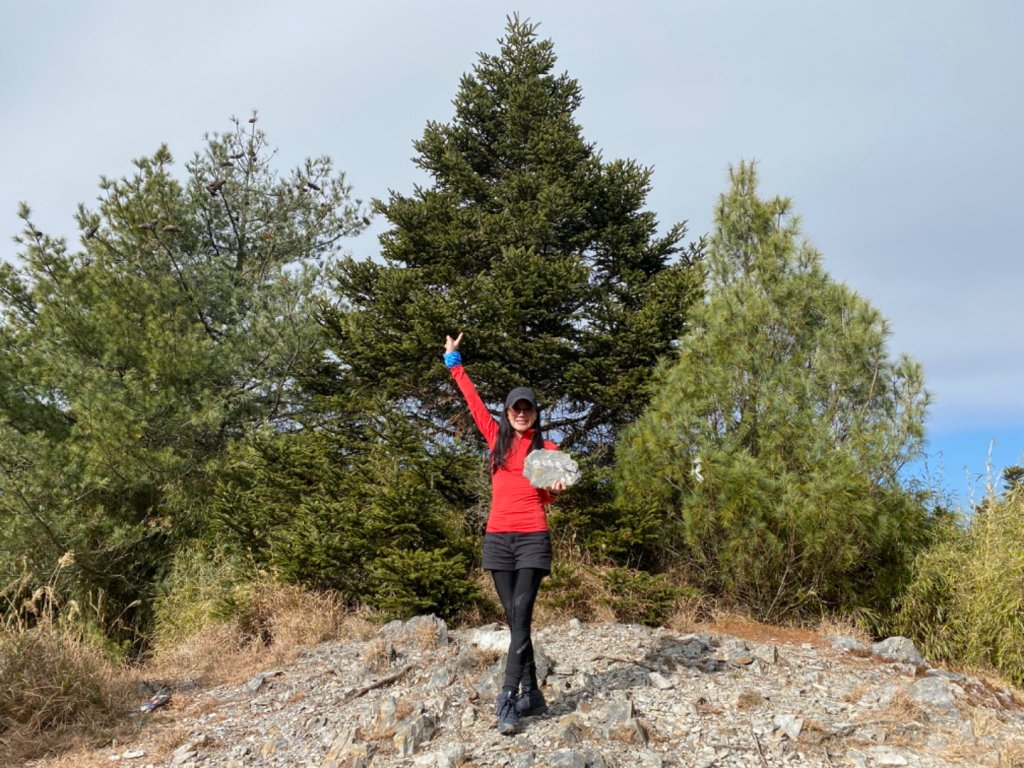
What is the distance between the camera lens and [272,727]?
488 cm

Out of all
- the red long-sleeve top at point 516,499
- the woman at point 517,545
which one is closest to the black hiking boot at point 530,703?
the woman at point 517,545

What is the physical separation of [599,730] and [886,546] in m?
4.78

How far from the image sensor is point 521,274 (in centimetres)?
895

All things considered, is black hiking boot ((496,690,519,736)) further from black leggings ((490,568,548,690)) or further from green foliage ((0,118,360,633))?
green foliage ((0,118,360,633))

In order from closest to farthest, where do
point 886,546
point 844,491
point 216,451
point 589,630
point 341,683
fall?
point 341,683 < point 589,630 < point 844,491 < point 886,546 < point 216,451

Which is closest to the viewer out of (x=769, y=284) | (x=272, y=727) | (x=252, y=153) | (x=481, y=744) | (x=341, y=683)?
(x=481, y=744)

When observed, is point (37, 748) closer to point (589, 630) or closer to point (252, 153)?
point (589, 630)

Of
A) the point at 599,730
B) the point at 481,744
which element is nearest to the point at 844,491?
the point at 599,730

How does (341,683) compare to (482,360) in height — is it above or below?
below

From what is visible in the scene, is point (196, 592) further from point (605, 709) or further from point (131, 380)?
point (605, 709)

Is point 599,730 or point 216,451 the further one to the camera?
point 216,451

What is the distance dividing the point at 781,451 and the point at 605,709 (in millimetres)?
3865

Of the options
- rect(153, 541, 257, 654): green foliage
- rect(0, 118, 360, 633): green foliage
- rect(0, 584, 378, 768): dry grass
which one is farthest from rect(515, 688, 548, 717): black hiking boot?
rect(0, 118, 360, 633): green foliage

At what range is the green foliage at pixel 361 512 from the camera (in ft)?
23.1
